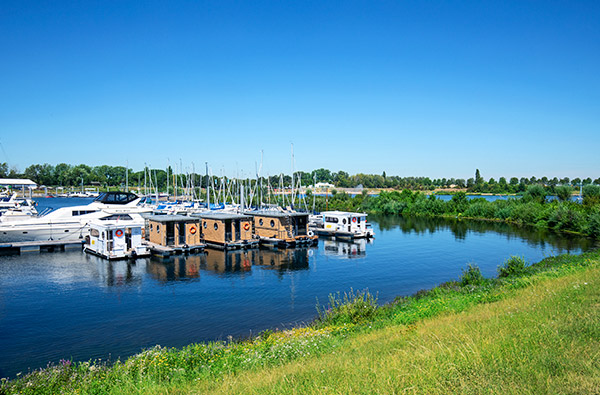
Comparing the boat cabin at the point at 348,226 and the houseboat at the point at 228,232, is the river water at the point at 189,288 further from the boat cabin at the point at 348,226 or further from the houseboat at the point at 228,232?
the boat cabin at the point at 348,226

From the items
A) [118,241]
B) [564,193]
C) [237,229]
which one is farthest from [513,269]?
[564,193]

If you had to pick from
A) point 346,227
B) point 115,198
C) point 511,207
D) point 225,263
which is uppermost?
point 115,198

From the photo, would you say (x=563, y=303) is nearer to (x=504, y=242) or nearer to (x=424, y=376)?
(x=424, y=376)

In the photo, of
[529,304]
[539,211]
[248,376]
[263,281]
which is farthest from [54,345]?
[539,211]

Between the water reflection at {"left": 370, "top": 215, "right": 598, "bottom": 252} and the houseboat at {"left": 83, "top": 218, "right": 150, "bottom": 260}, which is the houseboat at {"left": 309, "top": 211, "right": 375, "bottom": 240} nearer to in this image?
the water reflection at {"left": 370, "top": 215, "right": 598, "bottom": 252}

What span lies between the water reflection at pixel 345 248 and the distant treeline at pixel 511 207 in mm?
27249

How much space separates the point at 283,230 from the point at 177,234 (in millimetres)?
10513

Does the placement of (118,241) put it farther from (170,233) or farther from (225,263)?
(225,263)

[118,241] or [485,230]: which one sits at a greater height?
[118,241]

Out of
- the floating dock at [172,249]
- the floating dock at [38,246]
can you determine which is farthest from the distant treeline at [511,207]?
the floating dock at [38,246]

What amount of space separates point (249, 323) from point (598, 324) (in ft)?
46.6

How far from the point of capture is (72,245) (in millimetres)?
39469

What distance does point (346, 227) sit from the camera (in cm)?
4825

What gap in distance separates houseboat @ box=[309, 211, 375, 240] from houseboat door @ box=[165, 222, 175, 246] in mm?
19178
